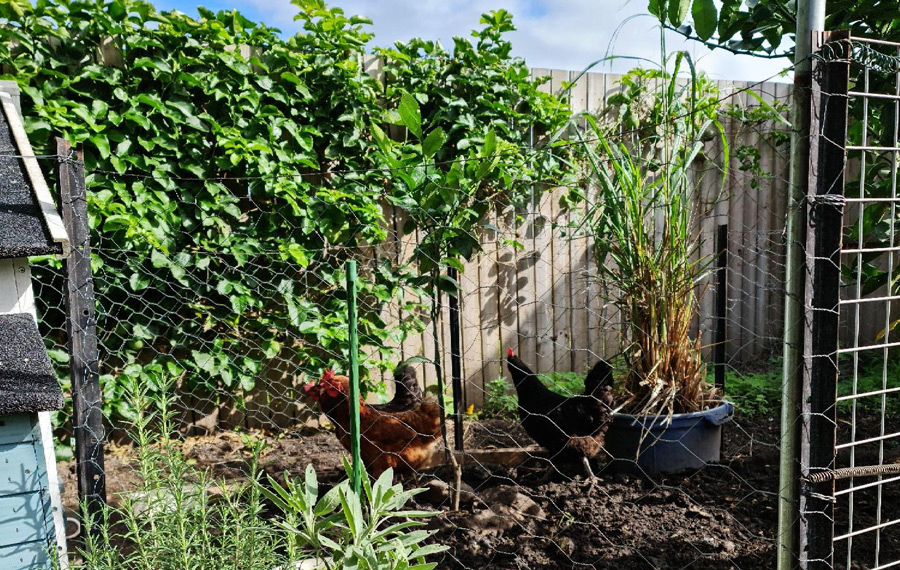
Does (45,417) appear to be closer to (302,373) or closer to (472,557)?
(472,557)

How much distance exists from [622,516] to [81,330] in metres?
1.88

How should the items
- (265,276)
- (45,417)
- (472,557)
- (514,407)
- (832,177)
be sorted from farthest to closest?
1. (514,407)
2. (265,276)
3. (472,557)
4. (45,417)
5. (832,177)

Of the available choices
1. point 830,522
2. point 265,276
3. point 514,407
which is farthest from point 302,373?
point 830,522

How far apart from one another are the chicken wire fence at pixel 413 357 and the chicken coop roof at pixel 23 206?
135mm

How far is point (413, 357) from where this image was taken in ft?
6.92

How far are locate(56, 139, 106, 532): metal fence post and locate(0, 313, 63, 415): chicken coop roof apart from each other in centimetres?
35

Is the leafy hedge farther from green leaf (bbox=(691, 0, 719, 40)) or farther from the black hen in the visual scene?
green leaf (bbox=(691, 0, 719, 40))

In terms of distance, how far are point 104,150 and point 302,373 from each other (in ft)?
4.79

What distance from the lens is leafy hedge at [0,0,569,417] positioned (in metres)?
3.06

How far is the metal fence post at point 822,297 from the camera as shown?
1.60 m

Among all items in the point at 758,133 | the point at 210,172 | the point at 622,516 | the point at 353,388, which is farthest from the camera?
the point at 758,133

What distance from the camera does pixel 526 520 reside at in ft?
7.61

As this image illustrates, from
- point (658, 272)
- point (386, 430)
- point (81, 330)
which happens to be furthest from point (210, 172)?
point (658, 272)

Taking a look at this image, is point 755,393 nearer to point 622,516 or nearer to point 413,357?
point 622,516
